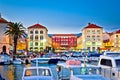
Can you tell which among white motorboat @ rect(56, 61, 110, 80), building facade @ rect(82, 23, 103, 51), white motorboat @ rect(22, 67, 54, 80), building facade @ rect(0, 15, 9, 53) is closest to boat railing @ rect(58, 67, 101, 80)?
white motorboat @ rect(56, 61, 110, 80)

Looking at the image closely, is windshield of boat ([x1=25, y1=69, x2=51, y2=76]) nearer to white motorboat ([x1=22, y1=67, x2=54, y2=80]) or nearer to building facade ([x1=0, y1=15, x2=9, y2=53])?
white motorboat ([x1=22, y1=67, x2=54, y2=80])

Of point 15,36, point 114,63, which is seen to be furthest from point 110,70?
point 15,36

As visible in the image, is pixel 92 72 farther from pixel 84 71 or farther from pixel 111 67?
pixel 111 67

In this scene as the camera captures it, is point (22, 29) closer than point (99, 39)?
Yes

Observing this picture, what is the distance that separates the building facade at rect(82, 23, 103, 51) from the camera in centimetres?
19462

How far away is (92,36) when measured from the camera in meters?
196

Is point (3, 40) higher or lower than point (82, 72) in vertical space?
higher

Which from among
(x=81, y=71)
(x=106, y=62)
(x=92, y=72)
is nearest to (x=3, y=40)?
(x=106, y=62)

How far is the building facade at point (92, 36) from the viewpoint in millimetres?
194625

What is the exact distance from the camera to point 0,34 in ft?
395

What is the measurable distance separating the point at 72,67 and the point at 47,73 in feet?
10.3

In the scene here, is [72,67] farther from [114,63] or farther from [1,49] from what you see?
[1,49]

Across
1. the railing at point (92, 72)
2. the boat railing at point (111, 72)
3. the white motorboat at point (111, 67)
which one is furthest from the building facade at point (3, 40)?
the boat railing at point (111, 72)

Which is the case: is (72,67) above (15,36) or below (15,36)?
below
